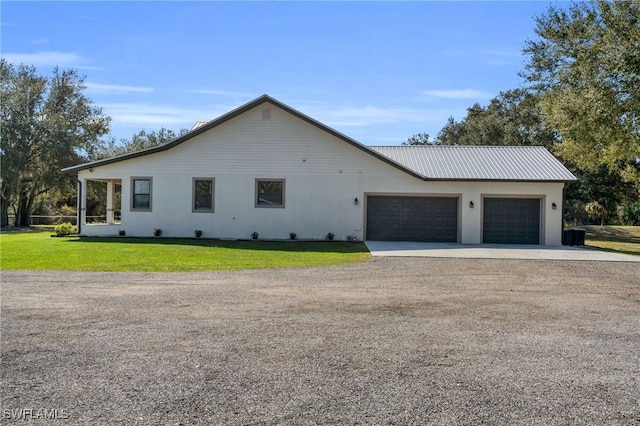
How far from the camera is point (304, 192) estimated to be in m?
22.5

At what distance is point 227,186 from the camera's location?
73.9 ft

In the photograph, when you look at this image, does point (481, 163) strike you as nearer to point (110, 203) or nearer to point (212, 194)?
point (212, 194)

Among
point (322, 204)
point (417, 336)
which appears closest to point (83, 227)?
point (322, 204)

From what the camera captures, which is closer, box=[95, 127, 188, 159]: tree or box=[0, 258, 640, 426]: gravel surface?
box=[0, 258, 640, 426]: gravel surface

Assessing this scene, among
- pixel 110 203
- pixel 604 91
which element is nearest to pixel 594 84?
pixel 604 91

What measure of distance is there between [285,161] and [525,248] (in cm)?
1015

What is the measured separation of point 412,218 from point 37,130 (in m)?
27.0

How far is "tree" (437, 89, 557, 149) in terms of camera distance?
36.2 metres

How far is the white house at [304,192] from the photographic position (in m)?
22.5

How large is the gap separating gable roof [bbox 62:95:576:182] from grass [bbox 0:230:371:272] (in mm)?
3905

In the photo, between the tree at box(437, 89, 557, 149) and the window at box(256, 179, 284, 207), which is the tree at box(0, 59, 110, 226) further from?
the tree at box(437, 89, 557, 149)

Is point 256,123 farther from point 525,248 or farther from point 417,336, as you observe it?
point 417,336

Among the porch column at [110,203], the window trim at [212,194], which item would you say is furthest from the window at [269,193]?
the porch column at [110,203]

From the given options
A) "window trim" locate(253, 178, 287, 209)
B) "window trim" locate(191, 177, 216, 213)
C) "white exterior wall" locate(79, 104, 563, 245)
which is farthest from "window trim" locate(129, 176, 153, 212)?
"window trim" locate(253, 178, 287, 209)
